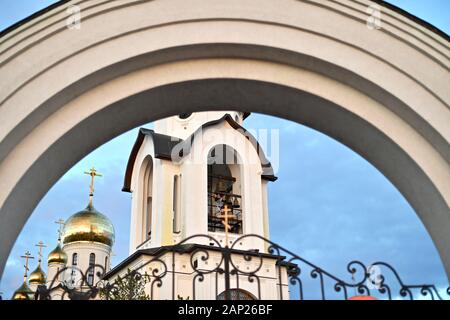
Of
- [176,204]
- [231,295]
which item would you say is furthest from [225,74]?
[176,204]

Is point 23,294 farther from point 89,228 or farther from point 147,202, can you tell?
Result: point 89,228

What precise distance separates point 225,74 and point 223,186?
16.1 meters

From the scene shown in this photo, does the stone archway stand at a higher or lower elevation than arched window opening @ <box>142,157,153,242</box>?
lower

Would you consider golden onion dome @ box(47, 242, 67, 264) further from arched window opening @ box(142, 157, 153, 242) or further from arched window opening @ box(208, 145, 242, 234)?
arched window opening @ box(208, 145, 242, 234)

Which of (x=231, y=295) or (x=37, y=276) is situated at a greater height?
(x=37, y=276)

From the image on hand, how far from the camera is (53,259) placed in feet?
100

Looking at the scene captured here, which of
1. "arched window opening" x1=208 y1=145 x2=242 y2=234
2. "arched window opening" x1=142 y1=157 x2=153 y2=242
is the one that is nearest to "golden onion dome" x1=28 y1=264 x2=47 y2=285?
"arched window opening" x1=142 y1=157 x2=153 y2=242

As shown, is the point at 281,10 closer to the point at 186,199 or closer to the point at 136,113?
the point at 136,113

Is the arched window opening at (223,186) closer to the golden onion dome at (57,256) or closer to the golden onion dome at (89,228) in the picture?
the golden onion dome at (89,228)

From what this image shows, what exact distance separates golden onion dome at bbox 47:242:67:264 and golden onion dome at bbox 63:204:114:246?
1549 millimetres

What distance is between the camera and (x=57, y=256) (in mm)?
30656

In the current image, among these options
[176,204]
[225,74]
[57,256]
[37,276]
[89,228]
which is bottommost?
[225,74]

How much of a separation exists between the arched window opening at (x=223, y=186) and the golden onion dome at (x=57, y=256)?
1267 centimetres

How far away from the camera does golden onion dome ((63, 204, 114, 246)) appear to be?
28.8m
